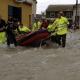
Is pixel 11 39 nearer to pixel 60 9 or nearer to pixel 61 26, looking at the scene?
pixel 61 26

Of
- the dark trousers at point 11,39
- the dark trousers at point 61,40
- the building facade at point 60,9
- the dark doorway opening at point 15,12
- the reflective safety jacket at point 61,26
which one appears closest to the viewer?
the dark trousers at point 11,39

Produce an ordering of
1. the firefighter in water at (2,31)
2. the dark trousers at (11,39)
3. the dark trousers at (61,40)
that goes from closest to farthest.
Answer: the dark trousers at (11,39), the firefighter in water at (2,31), the dark trousers at (61,40)

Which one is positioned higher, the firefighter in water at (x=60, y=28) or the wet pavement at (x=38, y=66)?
the firefighter in water at (x=60, y=28)

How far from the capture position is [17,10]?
3353cm

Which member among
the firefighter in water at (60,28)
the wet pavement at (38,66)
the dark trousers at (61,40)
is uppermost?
the firefighter in water at (60,28)

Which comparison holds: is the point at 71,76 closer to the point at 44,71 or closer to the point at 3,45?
the point at 44,71

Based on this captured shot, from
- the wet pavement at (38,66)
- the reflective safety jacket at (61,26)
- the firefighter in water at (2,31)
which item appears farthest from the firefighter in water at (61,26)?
the firefighter in water at (2,31)

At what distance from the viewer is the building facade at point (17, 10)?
27747mm

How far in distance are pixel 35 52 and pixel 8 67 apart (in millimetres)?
4309

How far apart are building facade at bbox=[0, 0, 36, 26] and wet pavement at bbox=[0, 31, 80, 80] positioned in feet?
40.2

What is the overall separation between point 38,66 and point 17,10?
2247cm

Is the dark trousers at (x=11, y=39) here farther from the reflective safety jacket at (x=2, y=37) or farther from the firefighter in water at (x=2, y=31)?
the reflective safety jacket at (x=2, y=37)

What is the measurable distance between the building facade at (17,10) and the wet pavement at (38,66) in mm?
12259

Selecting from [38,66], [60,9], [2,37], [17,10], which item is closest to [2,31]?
[2,37]
